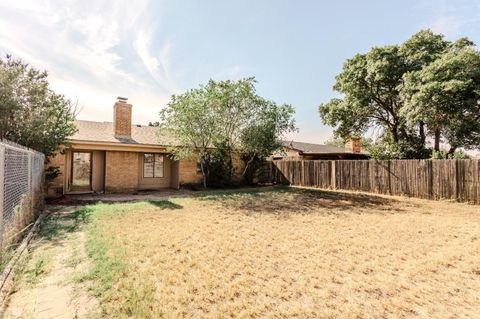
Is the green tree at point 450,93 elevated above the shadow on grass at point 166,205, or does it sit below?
above

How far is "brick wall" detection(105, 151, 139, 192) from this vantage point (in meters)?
13.1

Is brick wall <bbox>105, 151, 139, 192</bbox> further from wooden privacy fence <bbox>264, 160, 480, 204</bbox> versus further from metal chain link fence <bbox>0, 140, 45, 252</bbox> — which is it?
wooden privacy fence <bbox>264, 160, 480, 204</bbox>

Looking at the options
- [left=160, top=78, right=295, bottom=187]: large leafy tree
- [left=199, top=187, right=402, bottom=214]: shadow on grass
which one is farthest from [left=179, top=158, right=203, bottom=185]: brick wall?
[left=199, top=187, right=402, bottom=214]: shadow on grass

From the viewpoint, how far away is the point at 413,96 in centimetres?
1314

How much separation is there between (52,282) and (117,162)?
10.6 meters

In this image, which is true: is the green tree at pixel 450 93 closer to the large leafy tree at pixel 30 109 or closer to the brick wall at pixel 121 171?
the brick wall at pixel 121 171

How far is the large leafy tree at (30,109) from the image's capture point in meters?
8.99

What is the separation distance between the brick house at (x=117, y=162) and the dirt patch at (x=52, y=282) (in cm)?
760

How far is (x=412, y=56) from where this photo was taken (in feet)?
50.2

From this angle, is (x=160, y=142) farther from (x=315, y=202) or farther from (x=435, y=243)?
(x=435, y=243)

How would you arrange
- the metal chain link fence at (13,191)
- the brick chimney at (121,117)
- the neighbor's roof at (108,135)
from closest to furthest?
the metal chain link fence at (13,191) → the neighbor's roof at (108,135) → the brick chimney at (121,117)

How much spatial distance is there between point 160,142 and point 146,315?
41.9 ft

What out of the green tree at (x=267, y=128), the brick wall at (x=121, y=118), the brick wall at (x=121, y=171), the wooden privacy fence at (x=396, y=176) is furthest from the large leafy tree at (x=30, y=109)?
the wooden privacy fence at (x=396, y=176)

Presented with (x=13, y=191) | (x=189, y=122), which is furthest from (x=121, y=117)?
(x=13, y=191)
